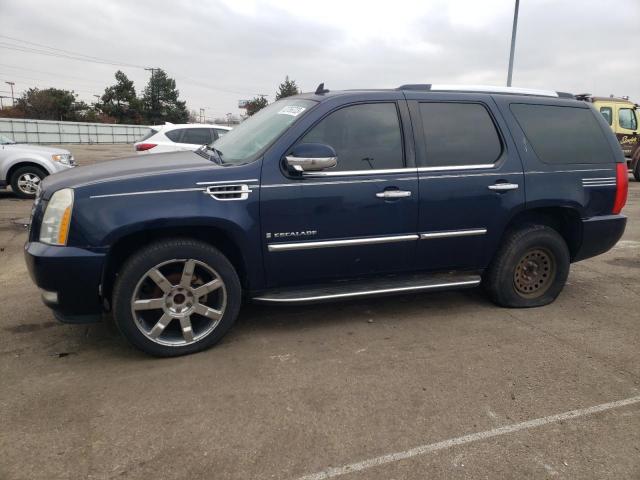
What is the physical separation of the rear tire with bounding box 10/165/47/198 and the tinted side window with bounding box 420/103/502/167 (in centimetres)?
921

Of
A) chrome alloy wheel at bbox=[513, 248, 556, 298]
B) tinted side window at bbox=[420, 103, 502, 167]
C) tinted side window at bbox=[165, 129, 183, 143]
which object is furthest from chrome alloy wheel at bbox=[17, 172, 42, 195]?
chrome alloy wheel at bbox=[513, 248, 556, 298]

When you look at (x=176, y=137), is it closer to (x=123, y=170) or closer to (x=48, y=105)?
(x=123, y=170)

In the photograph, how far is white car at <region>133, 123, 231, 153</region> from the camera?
10.6 m

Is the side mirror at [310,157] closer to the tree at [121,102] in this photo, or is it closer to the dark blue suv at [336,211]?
the dark blue suv at [336,211]

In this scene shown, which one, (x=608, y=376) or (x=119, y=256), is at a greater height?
(x=119, y=256)

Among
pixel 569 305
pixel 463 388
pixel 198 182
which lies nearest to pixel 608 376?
pixel 463 388

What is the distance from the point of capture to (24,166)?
1025 cm

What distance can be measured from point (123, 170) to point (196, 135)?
310 inches

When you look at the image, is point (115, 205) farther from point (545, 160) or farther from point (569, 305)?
point (569, 305)

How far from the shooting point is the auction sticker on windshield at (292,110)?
378 cm

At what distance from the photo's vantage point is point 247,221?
11.1ft

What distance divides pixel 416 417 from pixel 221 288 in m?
1.55

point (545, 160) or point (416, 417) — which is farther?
point (545, 160)

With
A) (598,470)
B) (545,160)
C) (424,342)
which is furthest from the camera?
(545,160)
